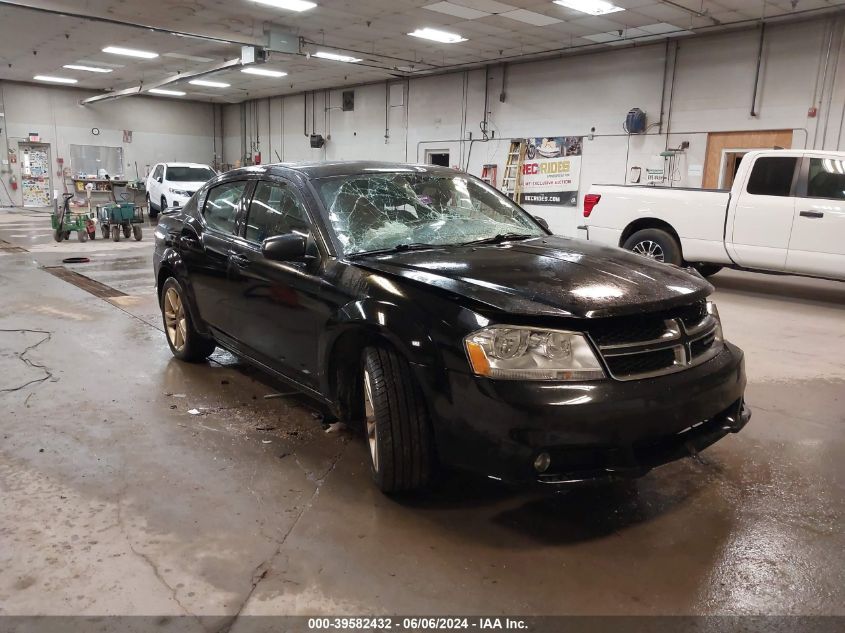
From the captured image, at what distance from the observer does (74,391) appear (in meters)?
4.34

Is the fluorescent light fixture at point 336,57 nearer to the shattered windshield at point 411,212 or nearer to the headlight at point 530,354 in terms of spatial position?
the shattered windshield at point 411,212

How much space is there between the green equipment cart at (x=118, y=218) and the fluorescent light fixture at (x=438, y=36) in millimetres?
7071

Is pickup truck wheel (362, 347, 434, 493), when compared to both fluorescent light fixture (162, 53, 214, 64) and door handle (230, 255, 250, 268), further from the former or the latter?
fluorescent light fixture (162, 53, 214, 64)

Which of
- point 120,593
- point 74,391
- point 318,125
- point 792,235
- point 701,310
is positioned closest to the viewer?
point 120,593

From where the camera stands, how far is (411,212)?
355 centimetres

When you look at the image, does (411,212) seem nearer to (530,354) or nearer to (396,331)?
(396,331)

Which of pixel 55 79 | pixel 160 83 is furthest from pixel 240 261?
pixel 55 79

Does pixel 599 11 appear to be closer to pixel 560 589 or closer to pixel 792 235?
pixel 792 235

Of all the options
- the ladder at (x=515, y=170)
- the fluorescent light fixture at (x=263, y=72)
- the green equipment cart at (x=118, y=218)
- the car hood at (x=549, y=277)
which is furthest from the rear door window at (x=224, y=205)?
the fluorescent light fixture at (x=263, y=72)

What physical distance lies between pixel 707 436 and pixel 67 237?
1374 centimetres

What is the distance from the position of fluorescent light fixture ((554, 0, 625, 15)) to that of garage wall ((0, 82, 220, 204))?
20842mm

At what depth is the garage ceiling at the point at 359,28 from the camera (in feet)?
37.1

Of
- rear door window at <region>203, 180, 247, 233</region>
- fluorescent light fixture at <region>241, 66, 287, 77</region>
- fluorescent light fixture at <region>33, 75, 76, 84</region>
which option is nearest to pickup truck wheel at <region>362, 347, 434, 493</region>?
rear door window at <region>203, 180, 247, 233</region>

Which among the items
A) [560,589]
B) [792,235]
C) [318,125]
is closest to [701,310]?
[560,589]
